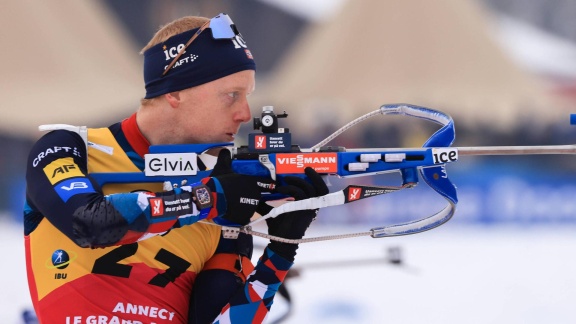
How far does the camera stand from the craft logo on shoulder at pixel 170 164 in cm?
232

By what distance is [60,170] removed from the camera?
2.10 metres

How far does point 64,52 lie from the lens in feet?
27.1

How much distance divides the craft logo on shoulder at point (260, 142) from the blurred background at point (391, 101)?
174cm

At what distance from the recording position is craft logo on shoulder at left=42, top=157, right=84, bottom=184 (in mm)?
2088

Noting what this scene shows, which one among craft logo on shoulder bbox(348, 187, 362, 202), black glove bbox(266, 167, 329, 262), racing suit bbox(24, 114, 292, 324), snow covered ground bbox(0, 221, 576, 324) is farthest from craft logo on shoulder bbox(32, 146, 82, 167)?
snow covered ground bbox(0, 221, 576, 324)

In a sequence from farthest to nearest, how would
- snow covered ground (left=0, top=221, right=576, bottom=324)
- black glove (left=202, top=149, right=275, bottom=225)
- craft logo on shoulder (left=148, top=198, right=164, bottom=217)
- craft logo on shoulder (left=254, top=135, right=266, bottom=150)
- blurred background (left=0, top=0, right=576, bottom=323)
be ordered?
blurred background (left=0, top=0, right=576, bottom=323) → snow covered ground (left=0, top=221, right=576, bottom=324) → craft logo on shoulder (left=254, top=135, right=266, bottom=150) → black glove (left=202, top=149, right=275, bottom=225) → craft logo on shoulder (left=148, top=198, right=164, bottom=217)

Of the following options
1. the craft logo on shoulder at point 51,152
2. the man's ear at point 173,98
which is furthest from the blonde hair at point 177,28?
the craft logo on shoulder at point 51,152

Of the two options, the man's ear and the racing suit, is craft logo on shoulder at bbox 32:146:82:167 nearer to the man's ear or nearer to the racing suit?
the racing suit

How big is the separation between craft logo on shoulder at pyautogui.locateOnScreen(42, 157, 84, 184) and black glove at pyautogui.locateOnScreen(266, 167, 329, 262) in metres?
0.57

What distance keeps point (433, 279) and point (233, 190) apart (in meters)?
2.51

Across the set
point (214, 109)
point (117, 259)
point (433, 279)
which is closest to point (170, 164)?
point (214, 109)

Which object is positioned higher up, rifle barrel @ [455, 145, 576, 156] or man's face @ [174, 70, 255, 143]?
man's face @ [174, 70, 255, 143]

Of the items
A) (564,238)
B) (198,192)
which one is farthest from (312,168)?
(564,238)

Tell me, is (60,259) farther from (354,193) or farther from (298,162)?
(354,193)
